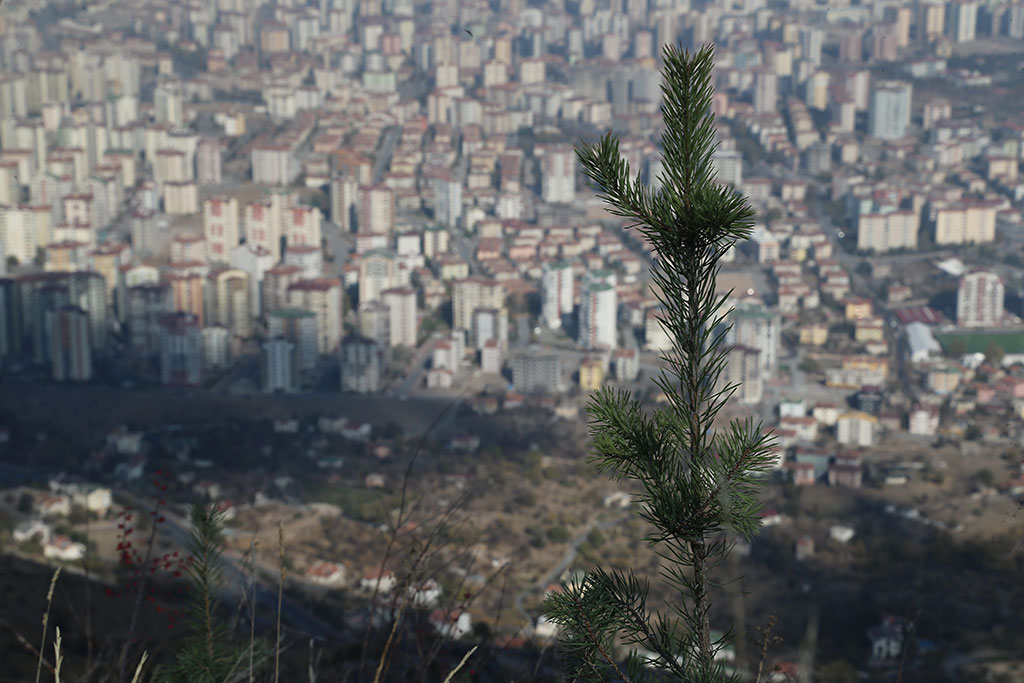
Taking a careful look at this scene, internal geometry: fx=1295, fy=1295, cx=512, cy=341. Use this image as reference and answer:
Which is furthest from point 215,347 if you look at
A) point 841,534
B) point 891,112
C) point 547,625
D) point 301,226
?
point 547,625

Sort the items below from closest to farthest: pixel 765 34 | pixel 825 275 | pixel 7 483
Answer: pixel 7 483
pixel 825 275
pixel 765 34

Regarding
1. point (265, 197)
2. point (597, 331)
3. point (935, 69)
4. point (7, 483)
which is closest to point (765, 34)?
point (935, 69)

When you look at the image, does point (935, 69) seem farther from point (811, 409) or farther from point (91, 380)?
point (91, 380)

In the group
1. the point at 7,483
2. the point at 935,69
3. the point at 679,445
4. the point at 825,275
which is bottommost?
the point at 7,483

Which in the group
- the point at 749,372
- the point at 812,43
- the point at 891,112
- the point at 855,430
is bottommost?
the point at 855,430

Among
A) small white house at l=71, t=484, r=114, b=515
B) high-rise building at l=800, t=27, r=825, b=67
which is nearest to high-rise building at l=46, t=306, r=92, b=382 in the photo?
small white house at l=71, t=484, r=114, b=515

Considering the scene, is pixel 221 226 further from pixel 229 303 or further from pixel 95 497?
pixel 95 497
